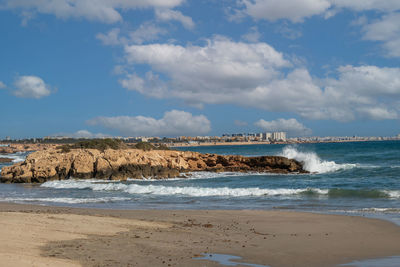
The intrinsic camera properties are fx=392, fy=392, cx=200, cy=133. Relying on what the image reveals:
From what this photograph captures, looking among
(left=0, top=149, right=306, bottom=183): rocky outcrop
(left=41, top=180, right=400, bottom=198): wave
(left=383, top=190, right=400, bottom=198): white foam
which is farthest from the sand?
(left=0, top=149, right=306, bottom=183): rocky outcrop

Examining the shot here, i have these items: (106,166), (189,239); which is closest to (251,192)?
(189,239)

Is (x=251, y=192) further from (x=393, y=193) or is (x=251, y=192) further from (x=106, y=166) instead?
(x=106, y=166)

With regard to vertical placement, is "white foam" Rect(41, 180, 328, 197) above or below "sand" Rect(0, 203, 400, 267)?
below

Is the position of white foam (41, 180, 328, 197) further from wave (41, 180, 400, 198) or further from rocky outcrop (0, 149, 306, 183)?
rocky outcrop (0, 149, 306, 183)

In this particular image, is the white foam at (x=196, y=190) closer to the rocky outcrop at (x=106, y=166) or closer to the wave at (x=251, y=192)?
the wave at (x=251, y=192)

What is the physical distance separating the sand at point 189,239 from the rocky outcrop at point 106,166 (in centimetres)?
2011

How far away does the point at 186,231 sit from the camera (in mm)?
11266

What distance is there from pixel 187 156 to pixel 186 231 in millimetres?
31688

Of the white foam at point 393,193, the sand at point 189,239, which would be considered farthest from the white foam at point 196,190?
the sand at point 189,239

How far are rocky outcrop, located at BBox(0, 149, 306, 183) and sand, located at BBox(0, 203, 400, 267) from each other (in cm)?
2011

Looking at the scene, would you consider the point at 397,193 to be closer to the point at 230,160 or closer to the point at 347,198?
the point at 347,198

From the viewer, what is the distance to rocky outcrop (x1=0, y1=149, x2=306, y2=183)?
1289 inches

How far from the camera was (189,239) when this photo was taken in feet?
33.3

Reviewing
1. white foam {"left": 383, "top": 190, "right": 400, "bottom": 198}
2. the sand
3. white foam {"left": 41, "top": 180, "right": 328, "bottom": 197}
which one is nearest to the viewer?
the sand
